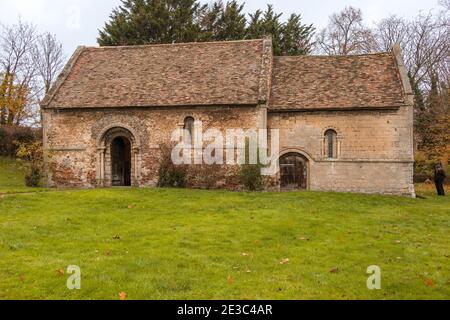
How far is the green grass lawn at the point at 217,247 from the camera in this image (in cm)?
753

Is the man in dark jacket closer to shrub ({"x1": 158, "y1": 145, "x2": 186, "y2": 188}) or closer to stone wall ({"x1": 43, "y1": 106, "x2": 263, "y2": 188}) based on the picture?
stone wall ({"x1": 43, "y1": 106, "x2": 263, "y2": 188})

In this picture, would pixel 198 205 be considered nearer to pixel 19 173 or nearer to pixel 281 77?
pixel 281 77

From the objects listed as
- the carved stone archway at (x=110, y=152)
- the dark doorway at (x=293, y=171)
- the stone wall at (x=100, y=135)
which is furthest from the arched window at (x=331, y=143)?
the carved stone archway at (x=110, y=152)

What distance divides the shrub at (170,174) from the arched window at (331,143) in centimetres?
741

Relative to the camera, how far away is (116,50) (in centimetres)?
2786

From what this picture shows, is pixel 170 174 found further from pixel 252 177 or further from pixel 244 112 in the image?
pixel 244 112

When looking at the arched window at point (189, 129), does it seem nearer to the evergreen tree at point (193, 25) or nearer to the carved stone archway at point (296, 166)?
the carved stone archway at point (296, 166)

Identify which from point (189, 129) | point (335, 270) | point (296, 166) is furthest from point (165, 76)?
point (335, 270)

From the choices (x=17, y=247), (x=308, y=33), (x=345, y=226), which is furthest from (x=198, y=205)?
(x=308, y=33)

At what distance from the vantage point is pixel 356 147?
22.4 metres

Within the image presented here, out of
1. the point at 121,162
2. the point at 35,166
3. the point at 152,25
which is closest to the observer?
the point at 35,166

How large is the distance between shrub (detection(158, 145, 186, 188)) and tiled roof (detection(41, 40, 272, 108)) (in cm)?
299

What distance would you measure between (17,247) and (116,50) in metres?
19.9

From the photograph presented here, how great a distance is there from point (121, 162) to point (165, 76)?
5527 mm
